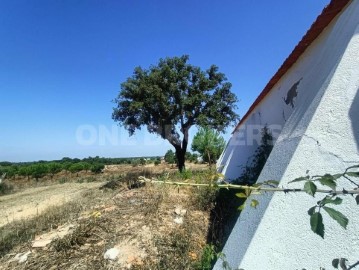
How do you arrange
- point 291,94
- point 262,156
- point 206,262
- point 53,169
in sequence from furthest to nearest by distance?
point 53,169, point 262,156, point 291,94, point 206,262

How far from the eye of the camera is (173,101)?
17.2 m

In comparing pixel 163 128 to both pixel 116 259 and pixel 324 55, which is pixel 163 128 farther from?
pixel 324 55

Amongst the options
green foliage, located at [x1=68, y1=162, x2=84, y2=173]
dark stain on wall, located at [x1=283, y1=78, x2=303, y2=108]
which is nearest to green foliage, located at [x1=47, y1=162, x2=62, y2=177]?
green foliage, located at [x1=68, y1=162, x2=84, y2=173]

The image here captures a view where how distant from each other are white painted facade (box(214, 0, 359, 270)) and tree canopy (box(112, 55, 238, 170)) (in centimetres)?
1445

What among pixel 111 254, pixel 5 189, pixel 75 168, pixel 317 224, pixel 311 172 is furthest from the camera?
pixel 75 168

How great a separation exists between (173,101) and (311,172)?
15.6m

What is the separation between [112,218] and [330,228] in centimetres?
473

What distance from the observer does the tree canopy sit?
54.9 feet

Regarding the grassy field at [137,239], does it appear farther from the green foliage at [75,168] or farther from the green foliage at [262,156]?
the green foliage at [75,168]

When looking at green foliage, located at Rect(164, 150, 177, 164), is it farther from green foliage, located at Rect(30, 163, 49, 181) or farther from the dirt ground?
the dirt ground

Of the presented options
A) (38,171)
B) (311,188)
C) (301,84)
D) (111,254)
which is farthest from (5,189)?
(311,188)

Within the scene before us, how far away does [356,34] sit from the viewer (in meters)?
2.05

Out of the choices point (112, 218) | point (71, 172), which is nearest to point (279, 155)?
point (112, 218)

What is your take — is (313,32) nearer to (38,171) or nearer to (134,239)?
(134,239)
